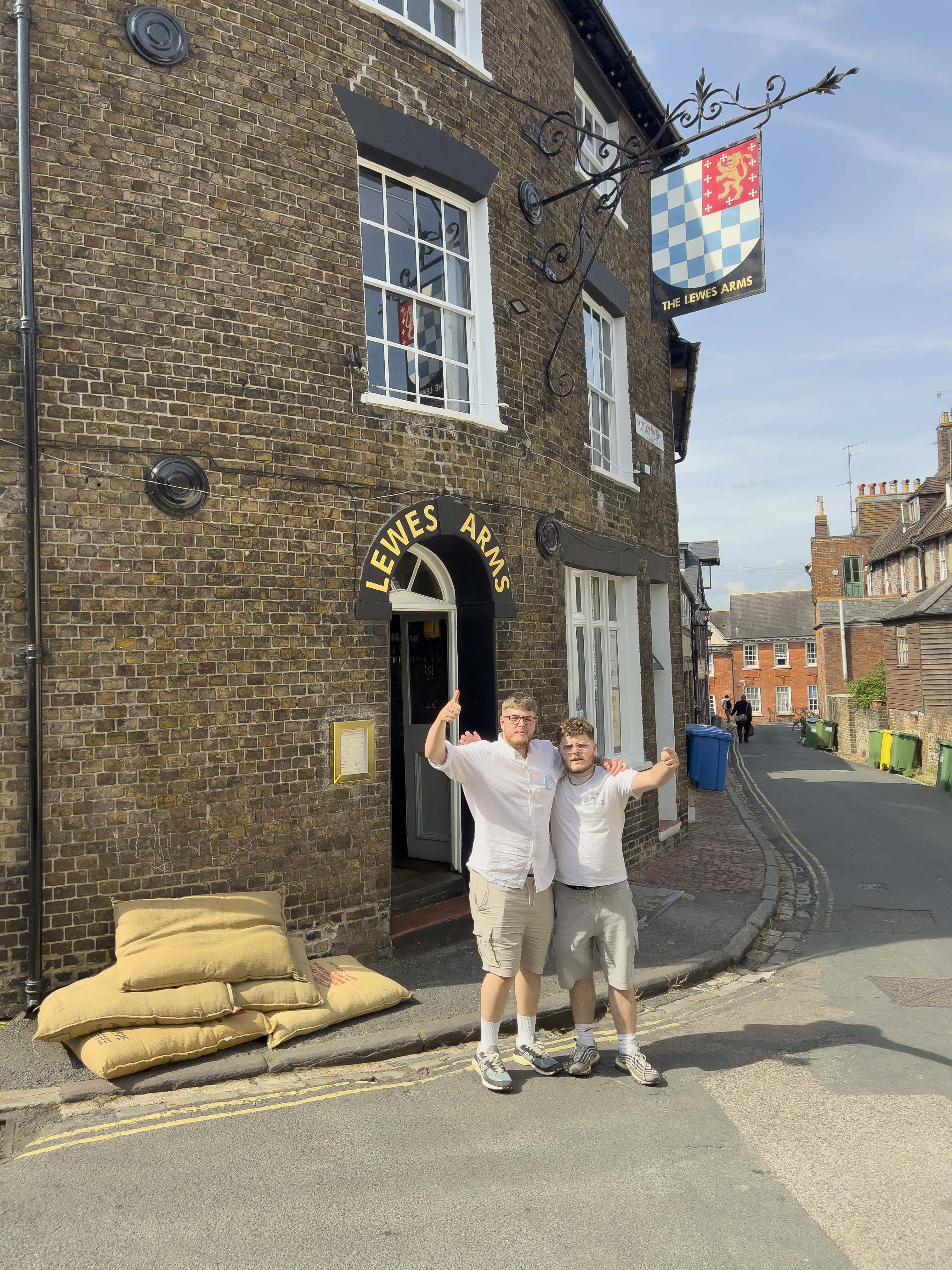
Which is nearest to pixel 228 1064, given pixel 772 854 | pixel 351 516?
pixel 351 516

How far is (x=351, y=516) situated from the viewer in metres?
6.62

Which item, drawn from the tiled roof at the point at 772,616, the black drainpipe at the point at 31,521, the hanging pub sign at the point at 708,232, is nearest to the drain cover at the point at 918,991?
the black drainpipe at the point at 31,521

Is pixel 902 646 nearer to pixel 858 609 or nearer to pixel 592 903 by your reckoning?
pixel 858 609

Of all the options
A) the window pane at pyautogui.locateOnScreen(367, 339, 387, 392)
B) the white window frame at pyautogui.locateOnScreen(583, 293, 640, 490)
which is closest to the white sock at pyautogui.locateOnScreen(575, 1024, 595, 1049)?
the window pane at pyautogui.locateOnScreen(367, 339, 387, 392)

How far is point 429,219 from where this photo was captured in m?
7.75

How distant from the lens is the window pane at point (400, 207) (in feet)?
24.2

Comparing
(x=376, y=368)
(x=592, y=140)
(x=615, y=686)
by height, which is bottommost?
(x=615, y=686)

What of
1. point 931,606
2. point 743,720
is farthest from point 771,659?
point 931,606

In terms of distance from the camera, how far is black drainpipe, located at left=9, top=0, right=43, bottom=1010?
204 inches

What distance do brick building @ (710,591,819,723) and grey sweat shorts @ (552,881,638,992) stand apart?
197ft

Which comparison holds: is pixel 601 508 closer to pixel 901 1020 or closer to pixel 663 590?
pixel 663 590

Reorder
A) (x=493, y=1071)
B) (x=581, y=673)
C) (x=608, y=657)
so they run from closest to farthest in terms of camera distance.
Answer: (x=493, y=1071)
(x=581, y=673)
(x=608, y=657)

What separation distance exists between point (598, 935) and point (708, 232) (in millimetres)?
7692

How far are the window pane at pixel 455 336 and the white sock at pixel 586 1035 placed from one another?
5.57 meters
